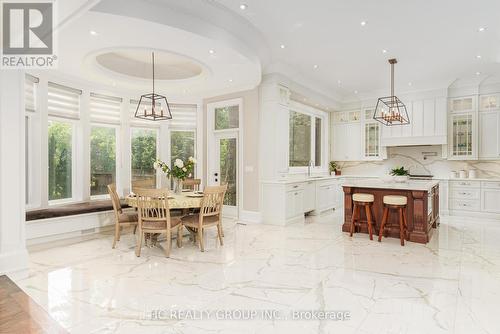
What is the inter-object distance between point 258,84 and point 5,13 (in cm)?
385

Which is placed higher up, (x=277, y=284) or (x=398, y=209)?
(x=398, y=209)

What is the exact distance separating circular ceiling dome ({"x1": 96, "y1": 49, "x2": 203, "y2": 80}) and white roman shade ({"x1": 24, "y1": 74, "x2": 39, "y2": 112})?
106 centimetres

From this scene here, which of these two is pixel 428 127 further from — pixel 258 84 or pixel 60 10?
pixel 60 10

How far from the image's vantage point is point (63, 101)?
5.28 meters

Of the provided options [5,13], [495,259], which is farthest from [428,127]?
[5,13]

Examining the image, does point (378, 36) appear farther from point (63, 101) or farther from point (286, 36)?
point (63, 101)

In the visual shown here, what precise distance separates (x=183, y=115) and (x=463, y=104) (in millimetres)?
6591

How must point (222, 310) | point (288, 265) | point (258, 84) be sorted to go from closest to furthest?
point (222, 310)
point (288, 265)
point (258, 84)

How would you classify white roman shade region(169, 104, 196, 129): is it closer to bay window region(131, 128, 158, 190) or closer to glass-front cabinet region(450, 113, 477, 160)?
bay window region(131, 128, 158, 190)

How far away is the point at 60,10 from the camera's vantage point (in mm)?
2752

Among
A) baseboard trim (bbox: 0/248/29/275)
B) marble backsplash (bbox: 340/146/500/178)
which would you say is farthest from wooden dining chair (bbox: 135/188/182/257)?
marble backsplash (bbox: 340/146/500/178)

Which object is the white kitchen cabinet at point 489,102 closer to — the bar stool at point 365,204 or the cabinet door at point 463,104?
the cabinet door at point 463,104

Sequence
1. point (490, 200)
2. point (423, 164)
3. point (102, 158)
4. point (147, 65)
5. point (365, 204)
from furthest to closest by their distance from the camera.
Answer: point (423, 164) → point (490, 200) → point (102, 158) → point (147, 65) → point (365, 204)

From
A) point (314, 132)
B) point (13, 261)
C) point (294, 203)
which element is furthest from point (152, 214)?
point (314, 132)
